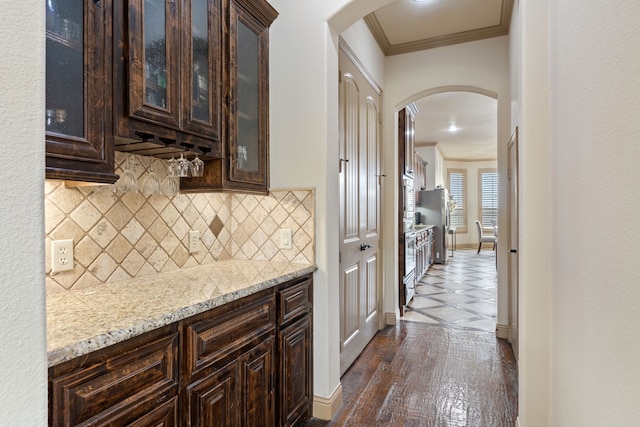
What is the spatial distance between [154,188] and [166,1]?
80 cm

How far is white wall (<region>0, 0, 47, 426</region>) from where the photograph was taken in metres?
0.63

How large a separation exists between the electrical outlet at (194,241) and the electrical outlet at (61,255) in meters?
0.66

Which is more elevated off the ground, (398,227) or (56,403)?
(398,227)

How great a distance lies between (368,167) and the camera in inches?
133

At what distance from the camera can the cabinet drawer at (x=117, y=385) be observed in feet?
2.95

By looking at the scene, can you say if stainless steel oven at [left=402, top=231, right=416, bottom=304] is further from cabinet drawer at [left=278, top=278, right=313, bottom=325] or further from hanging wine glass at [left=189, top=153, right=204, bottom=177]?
hanging wine glass at [left=189, top=153, right=204, bottom=177]

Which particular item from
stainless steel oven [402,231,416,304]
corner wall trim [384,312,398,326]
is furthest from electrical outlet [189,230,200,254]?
stainless steel oven [402,231,416,304]

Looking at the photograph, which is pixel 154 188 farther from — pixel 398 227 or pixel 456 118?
pixel 456 118

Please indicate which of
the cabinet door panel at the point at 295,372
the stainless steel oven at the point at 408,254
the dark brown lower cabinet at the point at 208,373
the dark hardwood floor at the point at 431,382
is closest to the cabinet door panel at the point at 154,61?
the dark brown lower cabinet at the point at 208,373

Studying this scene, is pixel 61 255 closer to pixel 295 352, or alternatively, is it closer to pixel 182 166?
pixel 182 166

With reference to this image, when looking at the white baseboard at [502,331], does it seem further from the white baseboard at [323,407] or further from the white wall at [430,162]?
the white wall at [430,162]

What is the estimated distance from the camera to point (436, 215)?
812 cm

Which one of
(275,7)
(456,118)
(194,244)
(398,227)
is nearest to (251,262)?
(194,244)

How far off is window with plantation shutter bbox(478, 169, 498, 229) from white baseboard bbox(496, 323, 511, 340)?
8.42m
